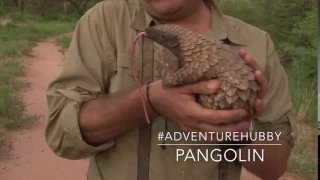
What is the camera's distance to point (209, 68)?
803 millimetres

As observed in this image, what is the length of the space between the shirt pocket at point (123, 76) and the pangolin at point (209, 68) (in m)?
0.14

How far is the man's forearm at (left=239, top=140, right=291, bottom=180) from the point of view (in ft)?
3.18

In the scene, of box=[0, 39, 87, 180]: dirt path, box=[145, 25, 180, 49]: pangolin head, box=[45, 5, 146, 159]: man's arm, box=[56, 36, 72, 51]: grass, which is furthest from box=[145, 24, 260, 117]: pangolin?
box=[56, 36, 72, 51]: grass

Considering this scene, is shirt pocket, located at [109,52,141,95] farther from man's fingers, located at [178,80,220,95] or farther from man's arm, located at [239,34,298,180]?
man's arm, located at [239,34,298,180]

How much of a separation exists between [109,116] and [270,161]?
371mm

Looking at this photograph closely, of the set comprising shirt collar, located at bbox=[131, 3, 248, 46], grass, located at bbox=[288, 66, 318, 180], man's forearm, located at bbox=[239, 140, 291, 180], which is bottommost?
grass, located at bbox=[288, 66, 318, 180]

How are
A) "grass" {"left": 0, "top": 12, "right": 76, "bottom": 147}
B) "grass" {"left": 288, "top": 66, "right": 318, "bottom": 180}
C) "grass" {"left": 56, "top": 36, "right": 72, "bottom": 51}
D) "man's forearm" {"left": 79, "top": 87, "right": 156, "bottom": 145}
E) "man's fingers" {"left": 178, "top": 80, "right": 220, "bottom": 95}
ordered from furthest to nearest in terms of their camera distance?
"grass" {"left": 56, "top": 36, "right": 72, "bottom": 51}
"grass" {"left": 0, "top": 12, "right": 76, "bottom": 147}
"grass" {"left": 288, "top": 66, "right": 318, "bottom": 180}
"man's forearm" {"left": 79, "top": 87, "right": 156, "bottom": 145}
"man's fingers" {"left": 178, "top": 80, "right": 220, "bottom": 95}

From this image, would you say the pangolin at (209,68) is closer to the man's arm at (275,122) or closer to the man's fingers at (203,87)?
the man's fingers at (203,87)

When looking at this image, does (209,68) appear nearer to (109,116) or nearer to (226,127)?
(226,127)

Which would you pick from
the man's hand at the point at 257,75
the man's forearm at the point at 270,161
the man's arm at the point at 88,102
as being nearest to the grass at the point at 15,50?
the man's arm at the point at 88,102

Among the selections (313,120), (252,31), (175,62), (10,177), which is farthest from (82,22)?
(10,177)

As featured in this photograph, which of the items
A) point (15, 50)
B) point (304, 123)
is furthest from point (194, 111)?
point (15, 50)

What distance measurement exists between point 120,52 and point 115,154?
220mm

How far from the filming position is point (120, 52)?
0.96 metres
